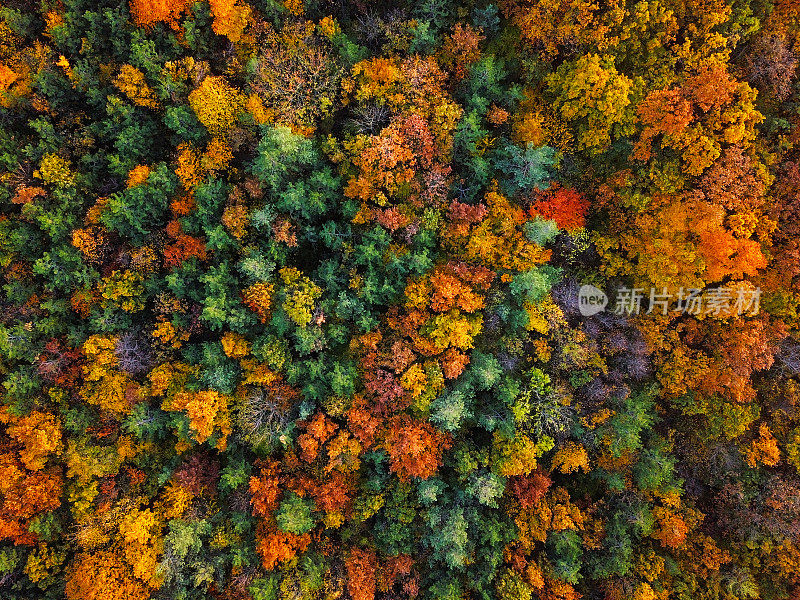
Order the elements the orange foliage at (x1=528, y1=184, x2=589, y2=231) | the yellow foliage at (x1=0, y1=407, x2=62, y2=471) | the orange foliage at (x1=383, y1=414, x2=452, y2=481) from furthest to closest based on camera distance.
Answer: the orange foliage at (x1=528, y1=184, x2=589, y2=231)
the yellow foliage at (x1=0, y1=407, x2=62, y2=471)
the orange foliage at (x1=383, y1=414, x2=452, y2=481)

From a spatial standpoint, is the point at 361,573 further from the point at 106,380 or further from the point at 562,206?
the point at 562,206

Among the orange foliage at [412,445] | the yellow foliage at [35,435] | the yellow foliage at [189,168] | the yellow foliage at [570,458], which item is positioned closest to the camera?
the orange foliage at [412,445]

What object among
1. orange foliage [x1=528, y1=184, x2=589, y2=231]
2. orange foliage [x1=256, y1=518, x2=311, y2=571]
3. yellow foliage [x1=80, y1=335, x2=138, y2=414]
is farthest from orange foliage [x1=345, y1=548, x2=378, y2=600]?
orange foliage [x1=528, y1=184, x2=589, y2=231]

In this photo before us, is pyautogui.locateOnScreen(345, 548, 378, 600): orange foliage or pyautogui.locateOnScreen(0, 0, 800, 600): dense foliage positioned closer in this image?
pyautogui.locateOnScreen(0, 0, 800, 600): dense foliage

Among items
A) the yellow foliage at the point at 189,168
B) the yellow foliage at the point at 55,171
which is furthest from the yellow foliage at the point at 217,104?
the yellow foliage at the point at 55,171

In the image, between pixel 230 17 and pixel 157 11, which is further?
pixel 230 17

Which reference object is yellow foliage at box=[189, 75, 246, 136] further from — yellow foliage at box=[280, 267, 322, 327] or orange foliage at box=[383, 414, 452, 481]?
orange foliage at box=[383, 414, 452, 481]

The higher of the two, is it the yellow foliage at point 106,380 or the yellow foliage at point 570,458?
the yellow foliage at point 106,380

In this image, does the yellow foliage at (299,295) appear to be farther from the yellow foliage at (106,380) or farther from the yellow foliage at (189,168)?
the yellow foliage at (106,380)

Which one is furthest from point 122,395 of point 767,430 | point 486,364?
point 767,430

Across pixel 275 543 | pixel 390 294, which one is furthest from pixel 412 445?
pixel 275 543
